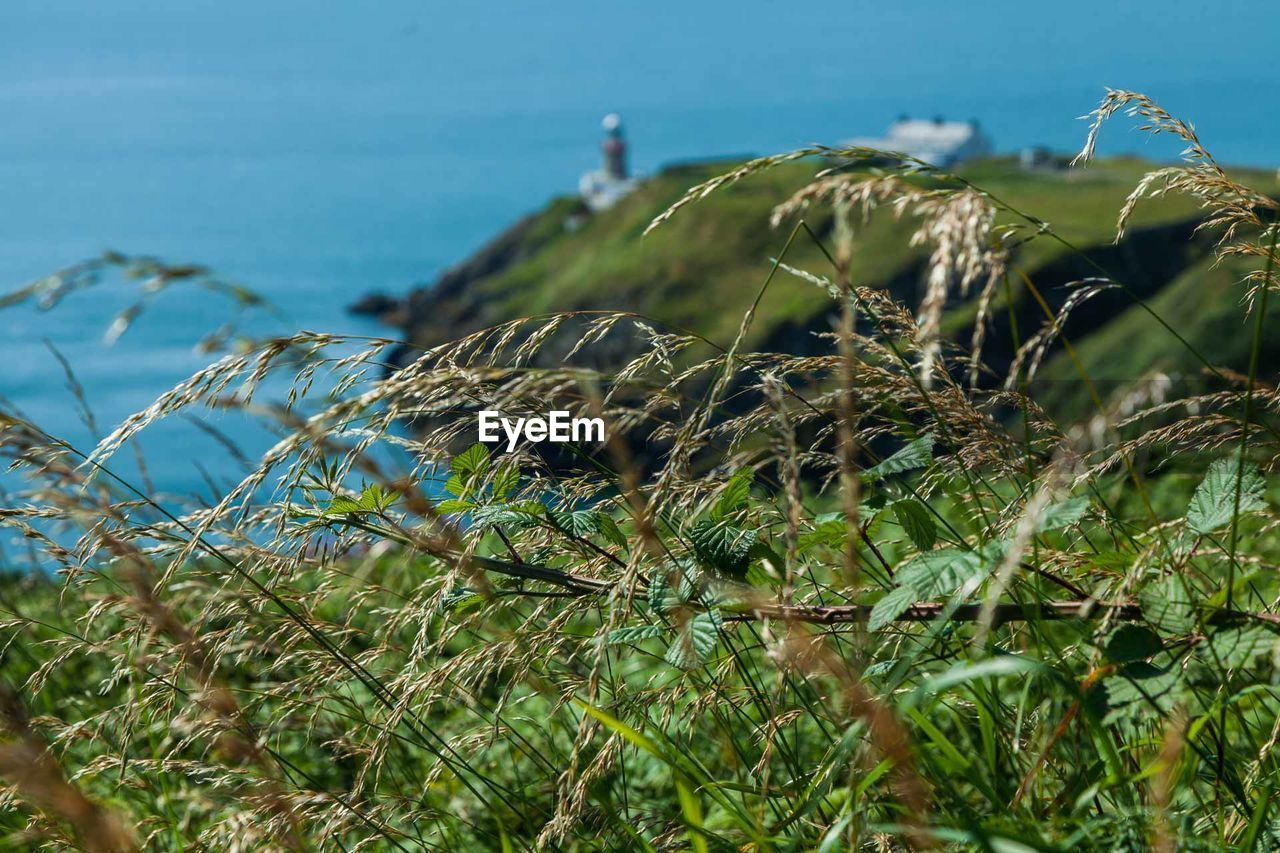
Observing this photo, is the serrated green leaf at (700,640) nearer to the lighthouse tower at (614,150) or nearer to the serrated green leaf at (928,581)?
the serrated green leaf at (928,581)

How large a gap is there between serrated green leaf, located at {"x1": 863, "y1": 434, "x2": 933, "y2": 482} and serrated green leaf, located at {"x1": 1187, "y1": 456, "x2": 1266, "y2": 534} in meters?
0.34

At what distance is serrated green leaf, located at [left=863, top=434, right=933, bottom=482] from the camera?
1.38 metres

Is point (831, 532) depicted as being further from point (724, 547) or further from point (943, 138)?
→ point (943, 138)

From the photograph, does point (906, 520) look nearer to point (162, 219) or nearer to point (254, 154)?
point (162, 219)

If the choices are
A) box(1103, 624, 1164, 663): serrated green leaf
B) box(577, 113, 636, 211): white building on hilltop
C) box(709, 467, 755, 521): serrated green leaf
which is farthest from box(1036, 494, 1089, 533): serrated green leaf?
box(577, 113, 636, 211): white building on hilltop

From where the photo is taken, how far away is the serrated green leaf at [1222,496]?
53.4 inches

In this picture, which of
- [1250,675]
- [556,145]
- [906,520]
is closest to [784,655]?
[906,520]

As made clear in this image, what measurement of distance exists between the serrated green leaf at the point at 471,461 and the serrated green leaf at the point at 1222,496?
0.99m

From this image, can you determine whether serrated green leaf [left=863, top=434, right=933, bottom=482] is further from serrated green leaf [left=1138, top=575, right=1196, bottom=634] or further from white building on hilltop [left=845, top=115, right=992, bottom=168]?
white building on hilltop [left=845, top=115, right=992, bottom=168]

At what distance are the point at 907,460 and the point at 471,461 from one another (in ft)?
2.18

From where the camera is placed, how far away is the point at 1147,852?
1182 mm

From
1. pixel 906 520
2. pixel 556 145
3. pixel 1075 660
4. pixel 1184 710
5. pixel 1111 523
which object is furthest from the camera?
pixel 556 145

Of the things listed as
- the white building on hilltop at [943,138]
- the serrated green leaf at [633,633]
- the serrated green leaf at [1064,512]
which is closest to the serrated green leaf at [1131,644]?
the serrated green leaf at [1064,512]

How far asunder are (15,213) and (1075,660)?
11530 centimetres
